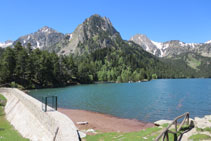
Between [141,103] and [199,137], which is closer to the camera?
[199,137]

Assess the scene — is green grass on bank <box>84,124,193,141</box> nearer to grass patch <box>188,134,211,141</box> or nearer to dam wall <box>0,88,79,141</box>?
grass patch <box>188,134,211,141</box>

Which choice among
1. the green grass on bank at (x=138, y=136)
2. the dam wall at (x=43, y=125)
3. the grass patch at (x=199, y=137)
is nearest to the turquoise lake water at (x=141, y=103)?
the green grass on bank at (x=138, y=136)

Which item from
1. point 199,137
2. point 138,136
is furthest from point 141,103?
point 199,137

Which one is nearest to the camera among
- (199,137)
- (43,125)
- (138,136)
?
(199,137)

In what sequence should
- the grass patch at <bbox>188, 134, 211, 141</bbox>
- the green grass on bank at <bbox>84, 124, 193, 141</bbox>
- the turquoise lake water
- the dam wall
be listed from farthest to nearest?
1. the turquoise lake water
2. the green grass on bank at <bbox>84, 124, 193, 141</bbox>
3. the dam wall
4. the grass patch at <bbox>188, 134, 211, 141</bbox>

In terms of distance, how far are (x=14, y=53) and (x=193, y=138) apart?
341 feet

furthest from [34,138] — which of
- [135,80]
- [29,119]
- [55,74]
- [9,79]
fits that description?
[135,80]

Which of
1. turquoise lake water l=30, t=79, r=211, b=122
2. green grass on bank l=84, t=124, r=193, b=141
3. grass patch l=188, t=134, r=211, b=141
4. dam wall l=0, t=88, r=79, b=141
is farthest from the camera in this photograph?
turquoise lake water l=30, t=79, r=211, b=122

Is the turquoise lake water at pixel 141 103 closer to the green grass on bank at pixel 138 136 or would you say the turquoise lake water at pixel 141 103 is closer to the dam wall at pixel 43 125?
the green grass on bank at pixel 138 136

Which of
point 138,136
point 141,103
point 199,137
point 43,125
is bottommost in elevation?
point 141,103

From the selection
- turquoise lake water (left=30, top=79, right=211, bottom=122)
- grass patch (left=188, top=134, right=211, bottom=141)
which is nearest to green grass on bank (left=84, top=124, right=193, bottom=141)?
grass patch (left=188, top=134, right=211, bottom=141)

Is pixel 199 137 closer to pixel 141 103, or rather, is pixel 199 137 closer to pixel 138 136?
pixel 138 136

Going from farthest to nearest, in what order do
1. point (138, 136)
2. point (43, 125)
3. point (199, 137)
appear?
point (43, 125), point (138, 136), point (199, 137)

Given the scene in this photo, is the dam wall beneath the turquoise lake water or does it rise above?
above
